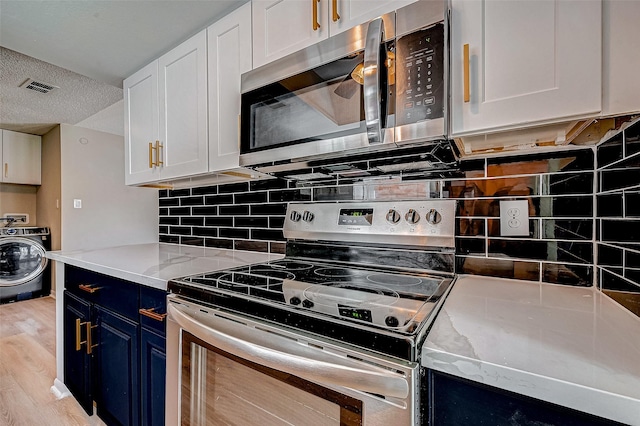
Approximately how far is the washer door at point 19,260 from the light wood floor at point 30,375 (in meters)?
0.52

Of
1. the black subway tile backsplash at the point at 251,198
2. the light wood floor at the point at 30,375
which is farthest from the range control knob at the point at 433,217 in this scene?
the light wood floor at the point at 30,375

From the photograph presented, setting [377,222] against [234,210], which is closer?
[377,222]

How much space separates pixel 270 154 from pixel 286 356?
2.47 feet

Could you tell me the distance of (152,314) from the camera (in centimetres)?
115

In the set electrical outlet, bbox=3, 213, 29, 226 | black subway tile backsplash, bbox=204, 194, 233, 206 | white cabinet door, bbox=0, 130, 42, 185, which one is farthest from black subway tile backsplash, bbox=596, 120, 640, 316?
electrical outlet, bbox=3, 213, 29, 226

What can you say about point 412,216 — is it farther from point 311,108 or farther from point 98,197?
point 98,197

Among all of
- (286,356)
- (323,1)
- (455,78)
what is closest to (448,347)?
(286,356)

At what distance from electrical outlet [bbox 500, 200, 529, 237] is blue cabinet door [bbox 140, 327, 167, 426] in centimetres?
129

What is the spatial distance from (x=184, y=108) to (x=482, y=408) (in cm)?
173

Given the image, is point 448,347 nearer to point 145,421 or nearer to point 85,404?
point 145,421

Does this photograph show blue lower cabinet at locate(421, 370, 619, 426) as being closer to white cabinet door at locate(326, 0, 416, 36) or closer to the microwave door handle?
the microwave door handle

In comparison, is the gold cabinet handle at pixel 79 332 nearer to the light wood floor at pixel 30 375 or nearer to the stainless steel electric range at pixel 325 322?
the light wood floor at pixel 30 375

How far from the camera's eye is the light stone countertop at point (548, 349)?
1.51 feet

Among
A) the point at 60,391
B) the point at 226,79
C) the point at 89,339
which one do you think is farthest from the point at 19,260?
the point at 226,79
